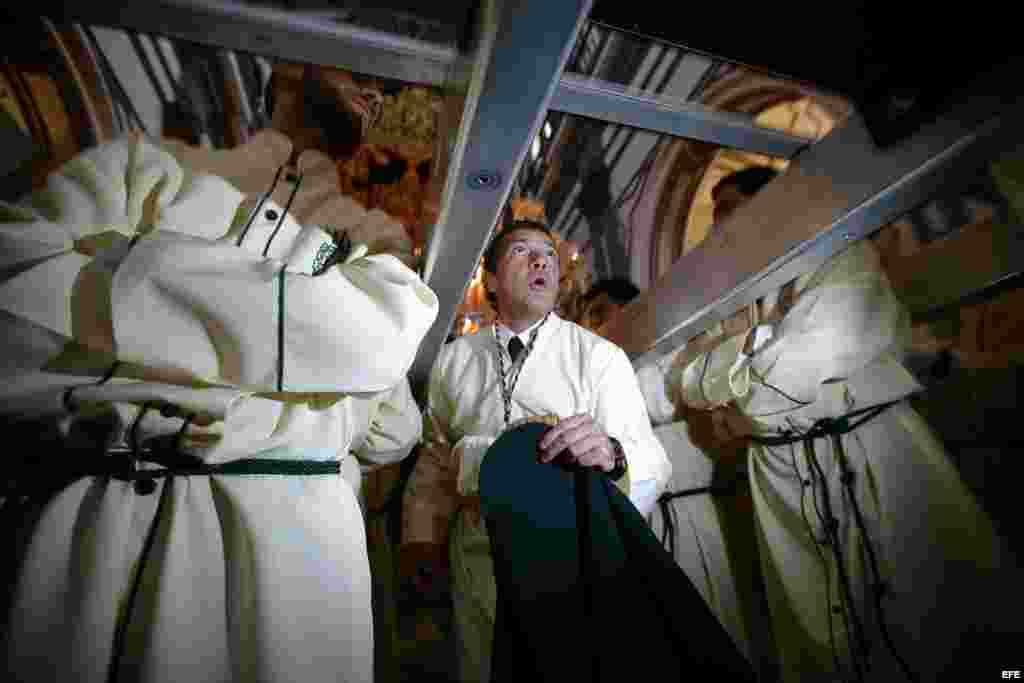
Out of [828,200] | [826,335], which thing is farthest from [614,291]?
[828,200]

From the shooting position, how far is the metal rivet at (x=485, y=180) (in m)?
0.78

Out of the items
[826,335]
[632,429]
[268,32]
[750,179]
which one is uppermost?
[750,179]

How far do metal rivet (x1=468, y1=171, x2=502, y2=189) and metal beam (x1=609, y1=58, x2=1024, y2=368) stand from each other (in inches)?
30.5

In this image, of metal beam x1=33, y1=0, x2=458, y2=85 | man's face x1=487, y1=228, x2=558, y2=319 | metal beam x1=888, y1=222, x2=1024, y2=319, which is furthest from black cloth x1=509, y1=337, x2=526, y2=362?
metal beam x1=888, y1=222, x2=1024, y2=319

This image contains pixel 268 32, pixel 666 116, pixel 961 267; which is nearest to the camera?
pixel 268 32

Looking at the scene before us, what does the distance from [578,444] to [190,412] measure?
789 mm

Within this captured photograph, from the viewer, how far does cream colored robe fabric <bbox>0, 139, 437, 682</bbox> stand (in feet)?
2.00

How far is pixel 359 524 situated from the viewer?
34.9 inches

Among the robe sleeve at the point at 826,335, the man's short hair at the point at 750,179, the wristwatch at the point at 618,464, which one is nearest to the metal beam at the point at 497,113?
the wristwatch at the point at 618,464

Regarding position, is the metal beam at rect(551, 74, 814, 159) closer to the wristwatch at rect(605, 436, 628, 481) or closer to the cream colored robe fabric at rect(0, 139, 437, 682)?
the cream colored robe fabric at rect(0, 139, 437, 682)

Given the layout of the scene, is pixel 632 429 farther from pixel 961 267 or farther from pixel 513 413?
pixel 961 267

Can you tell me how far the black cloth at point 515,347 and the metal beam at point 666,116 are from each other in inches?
32.1

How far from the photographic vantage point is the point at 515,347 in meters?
1.51

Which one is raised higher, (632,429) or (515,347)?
(515,347)
